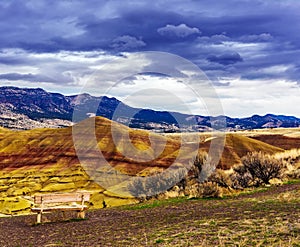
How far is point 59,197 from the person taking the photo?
16953mm

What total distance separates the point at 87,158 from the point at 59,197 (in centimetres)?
3672

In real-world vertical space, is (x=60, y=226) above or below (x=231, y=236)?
below

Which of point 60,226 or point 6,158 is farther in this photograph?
point 6,158

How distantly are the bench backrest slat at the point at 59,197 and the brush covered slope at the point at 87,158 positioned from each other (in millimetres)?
18010

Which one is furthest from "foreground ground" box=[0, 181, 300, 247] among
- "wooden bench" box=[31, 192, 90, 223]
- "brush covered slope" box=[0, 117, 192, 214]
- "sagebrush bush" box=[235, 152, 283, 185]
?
"brush covered slope" box=[0, 117, 192, 214]

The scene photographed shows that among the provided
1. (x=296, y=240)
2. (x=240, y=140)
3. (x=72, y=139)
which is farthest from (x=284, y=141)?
(x=296, y=240)

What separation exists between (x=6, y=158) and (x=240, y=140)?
33017 millimetres

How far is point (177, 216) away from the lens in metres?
14.1

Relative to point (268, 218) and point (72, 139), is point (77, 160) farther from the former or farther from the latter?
point (268, 218)

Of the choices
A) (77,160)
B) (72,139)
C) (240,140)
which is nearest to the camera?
(77,160)

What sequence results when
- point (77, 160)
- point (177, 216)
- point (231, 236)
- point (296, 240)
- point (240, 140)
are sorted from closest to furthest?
point (296, 240), point (231, 236), point (177, 216), point (77, 160), point (240, 140)

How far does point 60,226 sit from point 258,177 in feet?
47.0

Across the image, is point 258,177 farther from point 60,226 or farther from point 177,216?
point 60,226

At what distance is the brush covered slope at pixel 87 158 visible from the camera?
1703 inches
